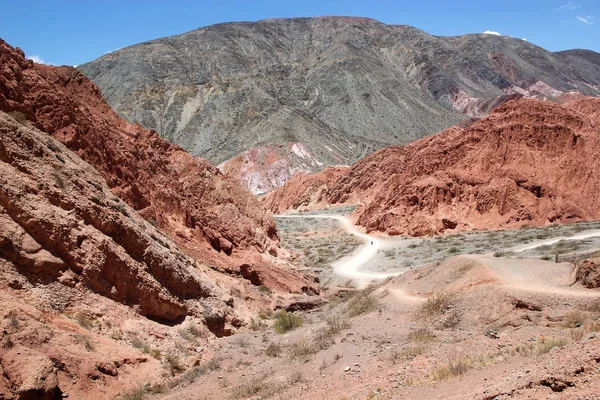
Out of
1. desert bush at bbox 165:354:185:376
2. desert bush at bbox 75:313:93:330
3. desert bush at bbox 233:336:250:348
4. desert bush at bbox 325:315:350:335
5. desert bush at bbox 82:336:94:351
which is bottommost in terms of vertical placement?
desert bush at bbox 325:315:350:335

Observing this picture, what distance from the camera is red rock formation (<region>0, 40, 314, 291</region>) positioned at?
47.2 ft

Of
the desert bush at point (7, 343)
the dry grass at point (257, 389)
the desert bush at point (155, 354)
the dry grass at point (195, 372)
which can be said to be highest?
the desert bush at point (7, 343)

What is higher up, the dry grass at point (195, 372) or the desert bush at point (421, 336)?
the dry grass at point (195, 372)

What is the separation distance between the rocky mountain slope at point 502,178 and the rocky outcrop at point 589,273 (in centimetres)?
2568

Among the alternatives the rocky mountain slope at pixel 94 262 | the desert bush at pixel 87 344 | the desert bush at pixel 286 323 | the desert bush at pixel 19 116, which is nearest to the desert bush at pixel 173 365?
the rocky mountain slope at pixel 94 262

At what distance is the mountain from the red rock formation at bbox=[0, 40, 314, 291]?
62.1m

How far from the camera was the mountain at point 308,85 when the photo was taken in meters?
103

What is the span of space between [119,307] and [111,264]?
38.5 inches

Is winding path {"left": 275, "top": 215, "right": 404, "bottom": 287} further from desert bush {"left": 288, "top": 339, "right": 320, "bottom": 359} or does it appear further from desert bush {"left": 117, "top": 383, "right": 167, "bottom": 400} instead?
desert bush {"left": 117, "top": 383, "right": 167, "bottom": 400}

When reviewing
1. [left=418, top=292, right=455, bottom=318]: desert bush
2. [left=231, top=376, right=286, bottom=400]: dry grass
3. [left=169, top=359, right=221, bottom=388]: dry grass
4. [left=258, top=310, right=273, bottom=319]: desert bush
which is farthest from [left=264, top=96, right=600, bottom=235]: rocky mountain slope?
[left=231, top=376, right=286, bottom=400]: dry grass

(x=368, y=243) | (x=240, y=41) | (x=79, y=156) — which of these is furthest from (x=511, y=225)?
(x=240, y=41)

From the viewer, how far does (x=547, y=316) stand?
32.0ft

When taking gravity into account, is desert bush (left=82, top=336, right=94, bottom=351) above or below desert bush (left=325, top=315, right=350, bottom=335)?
above

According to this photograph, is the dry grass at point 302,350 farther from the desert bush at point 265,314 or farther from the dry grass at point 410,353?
the desert bush at point 265,314
